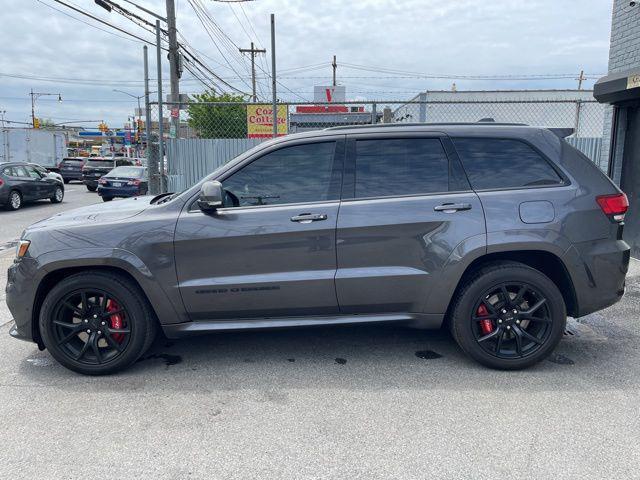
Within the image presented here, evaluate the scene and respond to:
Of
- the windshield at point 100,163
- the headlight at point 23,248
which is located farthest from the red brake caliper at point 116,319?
the windshield at point 100,163

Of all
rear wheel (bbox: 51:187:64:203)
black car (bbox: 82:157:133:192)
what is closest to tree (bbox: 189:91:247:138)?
rear wheel (bbox: 51:187:64:203)

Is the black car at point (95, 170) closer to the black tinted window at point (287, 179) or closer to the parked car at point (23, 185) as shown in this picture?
the parked car at point (23, 185)

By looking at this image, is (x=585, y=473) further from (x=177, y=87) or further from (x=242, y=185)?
(x=177, y=87)

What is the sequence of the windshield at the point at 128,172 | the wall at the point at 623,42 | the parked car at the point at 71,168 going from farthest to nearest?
the parked car at the point at 71,168, the windshield at the point at 128,172, the wall at the point at 623,42

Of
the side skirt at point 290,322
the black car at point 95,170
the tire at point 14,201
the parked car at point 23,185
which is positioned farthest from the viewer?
the black car at point 95,170

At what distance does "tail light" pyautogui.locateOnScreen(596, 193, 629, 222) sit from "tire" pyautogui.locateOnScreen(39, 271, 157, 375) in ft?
11.9

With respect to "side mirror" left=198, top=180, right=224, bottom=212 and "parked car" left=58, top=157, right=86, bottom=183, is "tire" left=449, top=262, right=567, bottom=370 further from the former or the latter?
"parked car" left=58, top=157, right=86, bottom=183

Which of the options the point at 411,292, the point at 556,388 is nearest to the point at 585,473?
the point at 556,388

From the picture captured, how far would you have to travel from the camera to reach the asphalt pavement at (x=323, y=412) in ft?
8.95

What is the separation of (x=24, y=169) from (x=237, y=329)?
49.6ft

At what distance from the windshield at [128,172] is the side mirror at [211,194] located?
15118 mm

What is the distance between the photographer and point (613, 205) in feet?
12.6

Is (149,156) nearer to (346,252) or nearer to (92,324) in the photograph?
(92,324)

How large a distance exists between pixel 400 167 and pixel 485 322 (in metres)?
1.41
